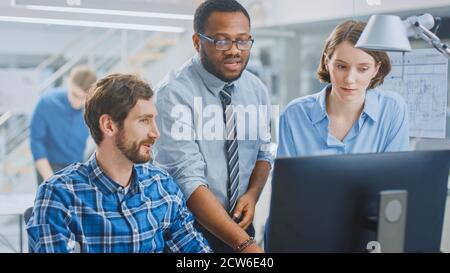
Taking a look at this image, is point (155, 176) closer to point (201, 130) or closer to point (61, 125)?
point (201, 130)

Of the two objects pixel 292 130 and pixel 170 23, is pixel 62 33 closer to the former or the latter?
pixel 170 23

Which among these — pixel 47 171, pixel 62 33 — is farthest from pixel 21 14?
pixel 47 171

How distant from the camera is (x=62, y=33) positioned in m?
1.69

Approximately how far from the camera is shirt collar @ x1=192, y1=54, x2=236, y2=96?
5.91 feet

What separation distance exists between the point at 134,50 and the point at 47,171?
1.58ft

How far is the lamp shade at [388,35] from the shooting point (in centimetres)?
174

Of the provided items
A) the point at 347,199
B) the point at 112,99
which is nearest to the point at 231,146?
the point at 112,99

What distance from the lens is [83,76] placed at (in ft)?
5.51

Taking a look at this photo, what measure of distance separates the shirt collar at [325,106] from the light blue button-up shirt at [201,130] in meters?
0.22

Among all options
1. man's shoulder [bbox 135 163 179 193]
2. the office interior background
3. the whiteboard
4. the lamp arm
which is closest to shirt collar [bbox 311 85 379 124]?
the office interior background

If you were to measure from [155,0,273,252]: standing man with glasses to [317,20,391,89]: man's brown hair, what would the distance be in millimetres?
269

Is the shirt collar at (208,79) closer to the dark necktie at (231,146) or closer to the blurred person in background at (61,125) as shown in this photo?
the dark necktie at (231,146)

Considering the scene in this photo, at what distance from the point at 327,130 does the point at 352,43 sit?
338mm

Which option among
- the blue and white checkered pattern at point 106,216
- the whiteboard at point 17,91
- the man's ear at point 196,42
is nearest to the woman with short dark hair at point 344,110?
the man's ear at point 196,42
